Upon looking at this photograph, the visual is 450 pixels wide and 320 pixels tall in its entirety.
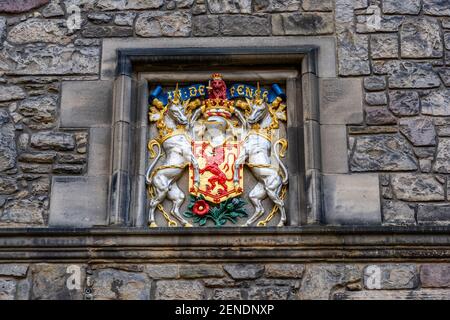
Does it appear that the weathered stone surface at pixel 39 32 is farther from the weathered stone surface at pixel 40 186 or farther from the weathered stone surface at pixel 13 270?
the weathered stone surface at pixel 13 270

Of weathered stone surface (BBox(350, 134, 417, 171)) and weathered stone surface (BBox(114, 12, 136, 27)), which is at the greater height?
weathered stone surface (BBox(114, 12, 136, 27))

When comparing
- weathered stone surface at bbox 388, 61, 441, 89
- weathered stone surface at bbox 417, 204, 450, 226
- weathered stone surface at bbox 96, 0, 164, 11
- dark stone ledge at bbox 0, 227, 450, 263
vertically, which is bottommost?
dark stone ledge at bbox 0, 227, 450, 263

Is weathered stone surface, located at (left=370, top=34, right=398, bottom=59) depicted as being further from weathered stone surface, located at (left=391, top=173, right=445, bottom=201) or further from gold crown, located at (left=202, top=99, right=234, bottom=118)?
gold crown, located at (left=202, top=99, right=234, bottom=118)

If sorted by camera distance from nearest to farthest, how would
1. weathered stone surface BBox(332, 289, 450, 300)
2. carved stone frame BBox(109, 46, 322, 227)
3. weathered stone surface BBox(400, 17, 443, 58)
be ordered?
weathered stone surface BBox(332, 289, 450, 300) < carved stone frame BBox(109, 46, 322, 227) < weathered stone surface BBox(400, 17, 443, 58)

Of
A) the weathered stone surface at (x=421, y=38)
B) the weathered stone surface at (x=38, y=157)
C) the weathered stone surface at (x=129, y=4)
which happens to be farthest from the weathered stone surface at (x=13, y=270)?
the weathered stone surface at (x=421, y=38)

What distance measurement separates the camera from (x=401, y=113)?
676 cm

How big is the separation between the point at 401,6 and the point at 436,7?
27 cm

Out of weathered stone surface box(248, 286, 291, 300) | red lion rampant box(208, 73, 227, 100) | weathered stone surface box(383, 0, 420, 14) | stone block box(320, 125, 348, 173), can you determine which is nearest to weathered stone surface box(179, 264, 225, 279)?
weathered stone surface box(248, 286, 291, 300)

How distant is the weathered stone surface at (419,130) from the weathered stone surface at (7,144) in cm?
287

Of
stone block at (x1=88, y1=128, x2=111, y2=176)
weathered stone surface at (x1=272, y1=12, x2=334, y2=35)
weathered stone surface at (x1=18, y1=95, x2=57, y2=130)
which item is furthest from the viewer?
weathered stone surface at (x1=272, y1=12, x2=334, y2=35)

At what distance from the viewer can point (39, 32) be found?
7113mm

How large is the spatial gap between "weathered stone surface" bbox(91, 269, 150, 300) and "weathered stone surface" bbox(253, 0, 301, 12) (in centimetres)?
231

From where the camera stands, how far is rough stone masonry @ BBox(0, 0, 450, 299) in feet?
20.6

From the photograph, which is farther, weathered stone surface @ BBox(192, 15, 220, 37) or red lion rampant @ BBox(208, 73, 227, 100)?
weathered stone surface @ BBox(192, 15, 220, 37)
